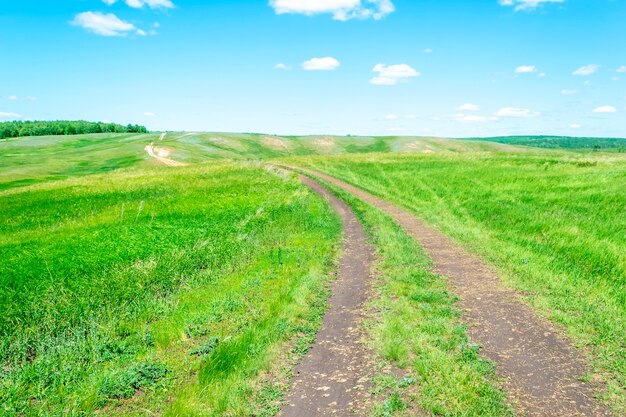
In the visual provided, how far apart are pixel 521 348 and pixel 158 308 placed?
9.70m

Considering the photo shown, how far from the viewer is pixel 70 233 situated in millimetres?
22656

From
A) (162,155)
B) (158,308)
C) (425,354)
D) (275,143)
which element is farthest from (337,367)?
(275,143)

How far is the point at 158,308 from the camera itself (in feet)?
40.0

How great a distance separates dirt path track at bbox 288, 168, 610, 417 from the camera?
270 inches

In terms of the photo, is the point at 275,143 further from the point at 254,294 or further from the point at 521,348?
the point at 521,348

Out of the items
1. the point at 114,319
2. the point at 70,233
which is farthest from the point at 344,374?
the point at 70,233

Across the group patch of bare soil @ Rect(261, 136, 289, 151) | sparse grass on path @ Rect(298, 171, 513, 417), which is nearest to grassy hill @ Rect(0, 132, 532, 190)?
patch of bare soil @ Rect(261, 136, 289, 151)

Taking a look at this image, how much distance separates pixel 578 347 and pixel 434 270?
5.70 m

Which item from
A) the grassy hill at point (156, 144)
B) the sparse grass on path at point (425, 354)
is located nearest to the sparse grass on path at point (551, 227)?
→ the sparse grass on path at point (425, 354)

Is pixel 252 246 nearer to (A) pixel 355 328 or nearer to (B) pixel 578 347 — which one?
(A) pixel 355 328

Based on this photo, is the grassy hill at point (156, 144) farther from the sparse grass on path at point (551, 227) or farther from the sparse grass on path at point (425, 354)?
the sparse grass on path at point (425, 354)

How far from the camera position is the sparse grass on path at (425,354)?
6859mm

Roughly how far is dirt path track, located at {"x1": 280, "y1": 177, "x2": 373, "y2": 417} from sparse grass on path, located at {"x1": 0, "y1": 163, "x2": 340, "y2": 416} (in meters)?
0.40

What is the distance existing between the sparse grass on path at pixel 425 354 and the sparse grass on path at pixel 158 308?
186cm
